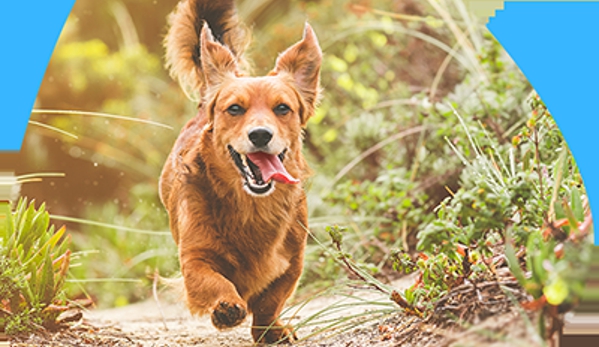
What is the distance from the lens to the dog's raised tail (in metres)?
3.29

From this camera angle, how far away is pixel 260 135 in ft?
9.25

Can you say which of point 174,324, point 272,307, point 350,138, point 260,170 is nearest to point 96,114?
point 260,170

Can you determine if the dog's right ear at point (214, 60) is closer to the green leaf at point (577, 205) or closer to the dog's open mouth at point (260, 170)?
the dog's open mouth at point (260, 170)

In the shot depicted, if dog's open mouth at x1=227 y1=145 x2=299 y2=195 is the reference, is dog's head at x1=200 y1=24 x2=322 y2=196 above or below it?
above

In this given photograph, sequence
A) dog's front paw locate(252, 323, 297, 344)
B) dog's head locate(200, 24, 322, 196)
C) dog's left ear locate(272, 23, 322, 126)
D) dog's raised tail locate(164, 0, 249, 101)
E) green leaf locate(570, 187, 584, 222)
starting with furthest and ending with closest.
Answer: dog's raised tail locate(164, 0, 249, 101)
dog's front paw locate(252, 323, 297, 344)
dog's left ear locate(272, 23, 322, 126)
dog's head locate(200, 24, 322, 196)
green leaf locate(570, 187, 584, 222)

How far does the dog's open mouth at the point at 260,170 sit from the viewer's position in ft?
9.63

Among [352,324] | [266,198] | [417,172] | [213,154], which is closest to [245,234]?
[266,198]

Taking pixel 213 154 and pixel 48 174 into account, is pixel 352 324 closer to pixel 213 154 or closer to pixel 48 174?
pixel 213 154

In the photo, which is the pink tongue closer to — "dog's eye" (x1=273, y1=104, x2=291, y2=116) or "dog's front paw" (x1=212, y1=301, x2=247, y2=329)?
"dog's eye" (x1=273, y1=104, x2=291, y2=116)

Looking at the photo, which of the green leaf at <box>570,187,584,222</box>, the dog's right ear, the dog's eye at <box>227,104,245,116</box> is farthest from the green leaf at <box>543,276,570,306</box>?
the dog's right ear

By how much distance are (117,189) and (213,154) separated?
913mm

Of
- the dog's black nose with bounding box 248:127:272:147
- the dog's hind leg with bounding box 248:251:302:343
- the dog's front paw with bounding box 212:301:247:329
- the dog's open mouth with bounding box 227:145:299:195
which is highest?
the dog's black nose with bounding box 248:127:272:147

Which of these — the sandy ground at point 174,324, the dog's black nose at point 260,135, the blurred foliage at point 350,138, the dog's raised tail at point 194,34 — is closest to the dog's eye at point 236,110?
the dog's black nose at point 260,135

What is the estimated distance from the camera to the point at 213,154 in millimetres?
3041
